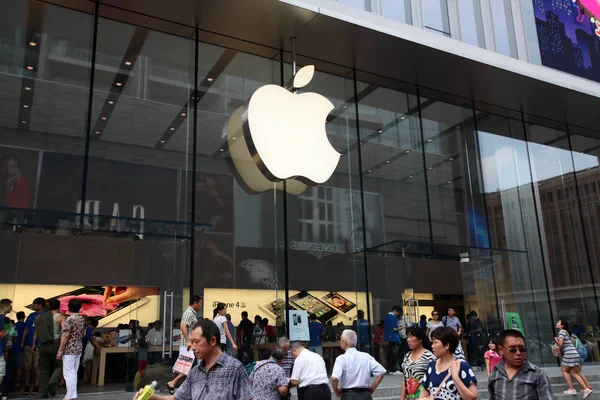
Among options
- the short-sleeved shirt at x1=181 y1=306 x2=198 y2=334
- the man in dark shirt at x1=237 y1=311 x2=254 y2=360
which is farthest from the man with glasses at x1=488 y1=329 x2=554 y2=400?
the man in dark shirt at x1=237 y1=311 x2=254 y2=360

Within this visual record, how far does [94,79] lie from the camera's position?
10.2 m

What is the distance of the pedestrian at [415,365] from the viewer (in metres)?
4.53

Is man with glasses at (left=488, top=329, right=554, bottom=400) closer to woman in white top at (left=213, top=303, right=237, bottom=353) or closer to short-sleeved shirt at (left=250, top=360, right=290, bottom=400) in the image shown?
short-sleeved shirt at (left=250, top=360, right=290, bottom=400)

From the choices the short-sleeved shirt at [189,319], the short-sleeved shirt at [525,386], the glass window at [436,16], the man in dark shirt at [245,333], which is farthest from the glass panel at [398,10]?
the short-sleeved shirt at [525,386]

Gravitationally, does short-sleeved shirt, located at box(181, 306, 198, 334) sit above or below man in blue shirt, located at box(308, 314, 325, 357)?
above

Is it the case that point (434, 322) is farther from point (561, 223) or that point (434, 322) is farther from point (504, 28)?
point (504, 28)

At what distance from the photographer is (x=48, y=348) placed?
332 inches

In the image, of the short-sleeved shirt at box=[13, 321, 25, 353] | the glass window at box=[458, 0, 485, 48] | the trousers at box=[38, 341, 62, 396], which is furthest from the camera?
the glass window at box=[458, 0, 485, 48]

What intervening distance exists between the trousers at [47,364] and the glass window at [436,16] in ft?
34.9

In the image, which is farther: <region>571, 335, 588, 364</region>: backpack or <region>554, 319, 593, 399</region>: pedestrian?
<region>571, 335, 588, 364</region>: backpack

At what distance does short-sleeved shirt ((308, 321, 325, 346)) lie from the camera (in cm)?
1102

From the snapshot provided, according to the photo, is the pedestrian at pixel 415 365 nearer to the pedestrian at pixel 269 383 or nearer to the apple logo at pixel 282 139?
the pedestrian at pixel 269 383

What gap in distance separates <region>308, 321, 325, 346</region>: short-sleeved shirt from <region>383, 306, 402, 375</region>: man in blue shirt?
137 centimetres

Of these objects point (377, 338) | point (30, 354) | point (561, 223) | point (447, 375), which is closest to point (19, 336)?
point (30, 354)
